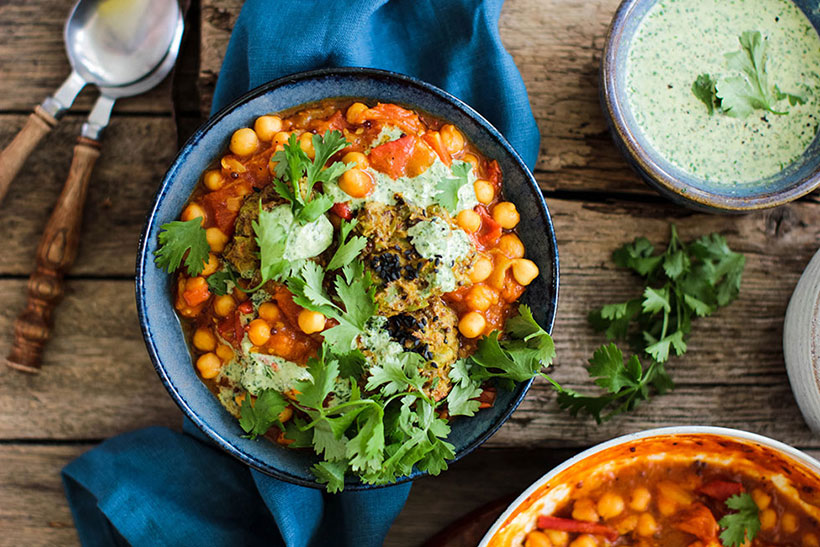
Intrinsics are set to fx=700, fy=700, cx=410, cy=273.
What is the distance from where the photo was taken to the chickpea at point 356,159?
240 centimetres

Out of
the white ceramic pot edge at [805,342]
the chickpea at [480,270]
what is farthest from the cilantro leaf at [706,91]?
the chickpea at [480,270]

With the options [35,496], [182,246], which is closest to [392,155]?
[182,246]

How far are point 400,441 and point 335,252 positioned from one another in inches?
26.5

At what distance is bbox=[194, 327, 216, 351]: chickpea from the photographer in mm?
2592

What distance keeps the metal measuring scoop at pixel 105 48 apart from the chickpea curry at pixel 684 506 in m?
2.56

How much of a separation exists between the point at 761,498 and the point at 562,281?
47.2 inches

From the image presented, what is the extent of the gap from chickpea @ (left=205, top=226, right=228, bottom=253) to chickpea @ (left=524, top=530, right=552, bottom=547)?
1.68m

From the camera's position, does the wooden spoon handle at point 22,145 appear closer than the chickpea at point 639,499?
No

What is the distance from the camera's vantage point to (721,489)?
287 centimetres

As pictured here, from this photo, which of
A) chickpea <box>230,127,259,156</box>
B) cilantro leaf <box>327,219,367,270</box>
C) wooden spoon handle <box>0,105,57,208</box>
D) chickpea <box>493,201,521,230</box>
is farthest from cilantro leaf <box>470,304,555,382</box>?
wooden spoon handle <box>0,105,57,208</box>

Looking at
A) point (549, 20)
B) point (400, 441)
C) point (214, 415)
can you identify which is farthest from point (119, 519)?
point (549, 20)

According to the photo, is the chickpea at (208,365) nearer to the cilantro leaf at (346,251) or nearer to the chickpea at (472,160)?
the cilantro leaf at (346,251)

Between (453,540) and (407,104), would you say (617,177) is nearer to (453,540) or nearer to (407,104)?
(407,104)

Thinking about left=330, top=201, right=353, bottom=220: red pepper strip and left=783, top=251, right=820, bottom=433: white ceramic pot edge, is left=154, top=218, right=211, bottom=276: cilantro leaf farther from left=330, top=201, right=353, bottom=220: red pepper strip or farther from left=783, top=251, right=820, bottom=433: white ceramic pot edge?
left=783, top=251, right=820, bottom=433: white ceramic pot edge
